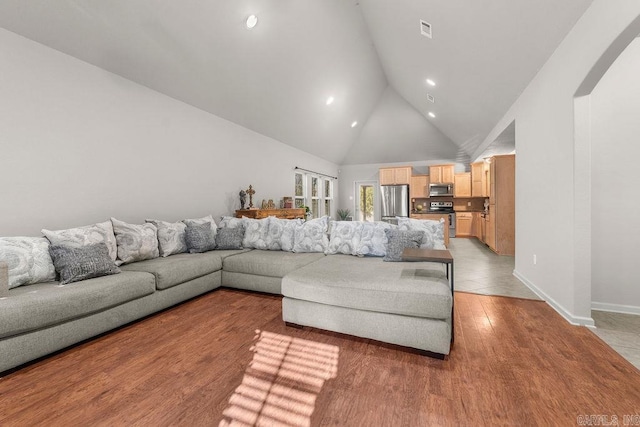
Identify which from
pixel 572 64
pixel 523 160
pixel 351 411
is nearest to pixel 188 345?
pixel 351 411

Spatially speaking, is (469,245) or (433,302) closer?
(433,302)

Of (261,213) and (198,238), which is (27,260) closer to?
(198,238)

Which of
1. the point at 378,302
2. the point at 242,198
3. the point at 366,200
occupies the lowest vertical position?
the point at 378,302

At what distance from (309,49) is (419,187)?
5836 mm

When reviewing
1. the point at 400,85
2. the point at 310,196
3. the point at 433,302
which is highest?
the point at 400,85

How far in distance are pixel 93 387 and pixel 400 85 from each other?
7.29 meters

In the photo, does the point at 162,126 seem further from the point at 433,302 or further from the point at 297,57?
the point at 433,302

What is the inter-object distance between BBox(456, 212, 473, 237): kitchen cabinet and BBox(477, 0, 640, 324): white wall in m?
4.90

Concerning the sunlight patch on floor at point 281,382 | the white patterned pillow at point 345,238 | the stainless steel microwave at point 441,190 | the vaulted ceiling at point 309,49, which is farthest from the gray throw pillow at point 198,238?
the stainless steel microwave at point 441,190

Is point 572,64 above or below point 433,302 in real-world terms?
above

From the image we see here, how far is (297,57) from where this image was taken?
175 inches

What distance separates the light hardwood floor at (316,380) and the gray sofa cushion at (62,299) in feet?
1.03

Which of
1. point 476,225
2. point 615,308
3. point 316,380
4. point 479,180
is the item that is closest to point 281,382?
point 316,380

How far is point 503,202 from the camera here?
5293 millimetres
